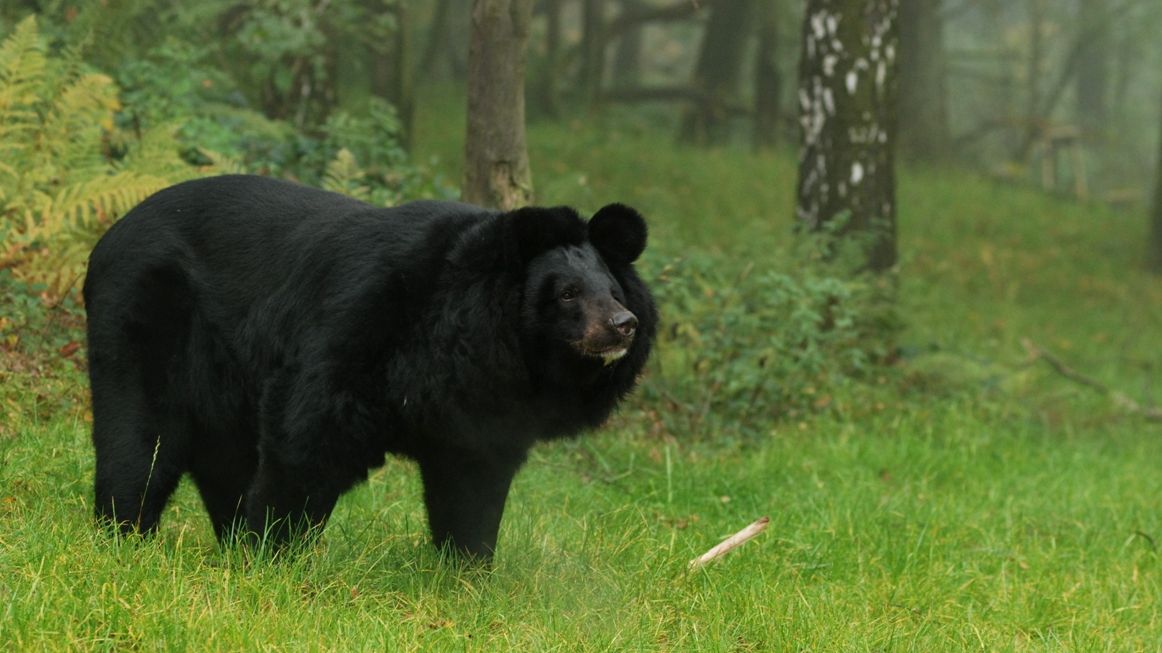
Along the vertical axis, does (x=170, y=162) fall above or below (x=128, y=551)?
above

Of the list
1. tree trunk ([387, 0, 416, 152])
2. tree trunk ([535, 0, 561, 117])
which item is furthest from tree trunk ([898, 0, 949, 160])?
tree trunk ([387, 0, 416, 152])

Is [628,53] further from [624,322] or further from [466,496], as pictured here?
[624,322]

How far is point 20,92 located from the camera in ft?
25.9

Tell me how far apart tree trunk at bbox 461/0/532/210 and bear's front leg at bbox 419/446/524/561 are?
300 cm

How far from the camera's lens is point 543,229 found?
170 inches

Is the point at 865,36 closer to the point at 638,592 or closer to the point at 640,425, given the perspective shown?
the point at 640,425

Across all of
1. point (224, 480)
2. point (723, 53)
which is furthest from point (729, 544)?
point (723, 53)

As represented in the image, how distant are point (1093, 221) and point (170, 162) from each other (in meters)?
16.7

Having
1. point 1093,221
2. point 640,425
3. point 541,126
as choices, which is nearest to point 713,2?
point 541,126

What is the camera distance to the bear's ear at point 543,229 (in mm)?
4273

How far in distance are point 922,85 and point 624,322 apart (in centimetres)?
1913

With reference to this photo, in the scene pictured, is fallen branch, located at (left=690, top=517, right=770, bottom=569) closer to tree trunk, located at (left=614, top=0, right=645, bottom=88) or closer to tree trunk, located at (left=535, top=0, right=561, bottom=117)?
tree trunk, located at (left=535, top=0, right=561, bottom=117)

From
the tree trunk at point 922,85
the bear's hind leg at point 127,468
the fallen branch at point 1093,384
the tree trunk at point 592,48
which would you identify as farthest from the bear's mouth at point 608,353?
the tree trunk at point 922,85

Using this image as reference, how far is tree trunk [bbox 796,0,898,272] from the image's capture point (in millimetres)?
10359
